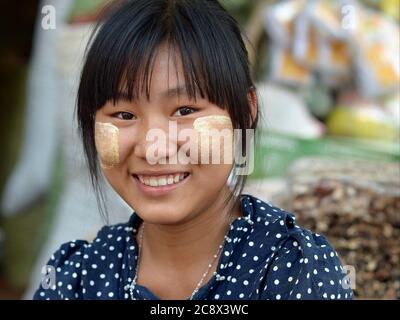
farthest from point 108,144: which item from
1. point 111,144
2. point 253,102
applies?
point 253,102

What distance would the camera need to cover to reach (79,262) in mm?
1256

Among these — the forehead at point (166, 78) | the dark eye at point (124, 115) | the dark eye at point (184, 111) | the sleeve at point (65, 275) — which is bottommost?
the sleeve at point (65, 275)

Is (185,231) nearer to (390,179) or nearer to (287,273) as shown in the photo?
(287,273)

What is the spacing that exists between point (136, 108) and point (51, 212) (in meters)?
1.64

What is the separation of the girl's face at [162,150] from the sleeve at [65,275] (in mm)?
209

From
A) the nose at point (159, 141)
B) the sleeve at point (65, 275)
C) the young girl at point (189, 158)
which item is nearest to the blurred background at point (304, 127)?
the sleeve at point (65, 275)

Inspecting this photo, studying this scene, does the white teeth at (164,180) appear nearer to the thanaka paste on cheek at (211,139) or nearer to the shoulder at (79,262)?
the thanaka paste on cheek at (211,139)

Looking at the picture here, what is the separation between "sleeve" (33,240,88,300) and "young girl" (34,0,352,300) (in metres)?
0.04

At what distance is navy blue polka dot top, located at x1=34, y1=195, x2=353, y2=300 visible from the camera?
1069 millimetres

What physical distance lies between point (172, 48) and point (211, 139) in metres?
0.15

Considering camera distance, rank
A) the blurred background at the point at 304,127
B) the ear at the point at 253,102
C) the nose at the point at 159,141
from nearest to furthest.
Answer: the nose at the point at 159,141
the ear at the point at 253,102
the blurred background at the point at 304,127

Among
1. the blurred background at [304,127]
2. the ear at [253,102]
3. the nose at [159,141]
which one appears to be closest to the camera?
the nose at [159,141]

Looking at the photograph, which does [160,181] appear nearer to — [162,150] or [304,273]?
[162,150]

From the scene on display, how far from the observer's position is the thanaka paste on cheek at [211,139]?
1.07m
